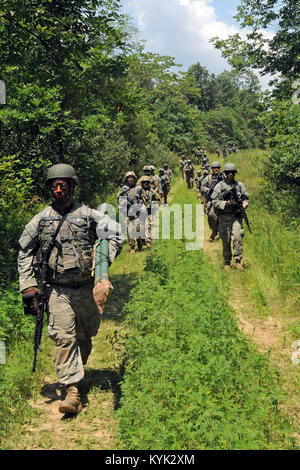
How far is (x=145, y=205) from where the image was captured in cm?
1212

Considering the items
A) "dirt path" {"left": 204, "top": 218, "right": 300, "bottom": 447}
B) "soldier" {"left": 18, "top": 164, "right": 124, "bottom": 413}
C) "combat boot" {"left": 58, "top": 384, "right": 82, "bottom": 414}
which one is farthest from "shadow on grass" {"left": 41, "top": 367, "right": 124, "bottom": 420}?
"dirt path" {"left": 204, "top": 218, "right": 300, "bottom": 447}

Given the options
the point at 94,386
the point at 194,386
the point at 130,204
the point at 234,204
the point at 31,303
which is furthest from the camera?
the point at 130,204

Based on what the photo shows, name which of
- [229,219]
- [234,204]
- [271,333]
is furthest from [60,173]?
[229,219]

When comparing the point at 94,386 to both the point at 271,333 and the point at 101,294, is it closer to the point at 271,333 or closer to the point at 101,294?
the point at 101,294

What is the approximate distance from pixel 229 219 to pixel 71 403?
19.1ft

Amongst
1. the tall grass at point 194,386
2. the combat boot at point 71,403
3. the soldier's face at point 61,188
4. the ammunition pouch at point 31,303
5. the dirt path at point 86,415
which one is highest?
the soldier's face at point 61,188

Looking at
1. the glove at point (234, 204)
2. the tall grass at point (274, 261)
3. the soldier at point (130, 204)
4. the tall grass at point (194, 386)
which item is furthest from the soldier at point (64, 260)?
the soldier at point (130, 204)

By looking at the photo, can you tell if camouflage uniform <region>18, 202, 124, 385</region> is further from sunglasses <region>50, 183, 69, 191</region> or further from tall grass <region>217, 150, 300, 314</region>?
tall grass <region>217, 150, 300, 314</region>

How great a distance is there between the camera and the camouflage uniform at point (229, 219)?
9.01 m

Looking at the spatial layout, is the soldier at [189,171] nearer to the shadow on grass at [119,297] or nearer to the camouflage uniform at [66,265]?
the shadow on grass at [119,297]

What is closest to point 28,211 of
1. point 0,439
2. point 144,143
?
point 0,439

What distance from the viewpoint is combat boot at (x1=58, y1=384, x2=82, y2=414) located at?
4141 mm

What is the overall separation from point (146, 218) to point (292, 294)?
5.56m

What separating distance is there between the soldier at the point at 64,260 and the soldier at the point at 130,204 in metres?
7.03
